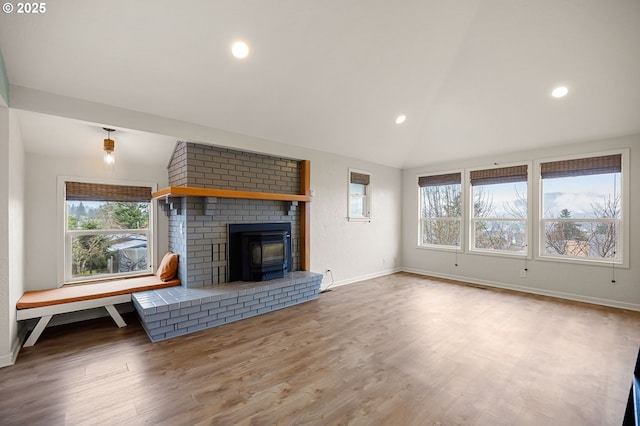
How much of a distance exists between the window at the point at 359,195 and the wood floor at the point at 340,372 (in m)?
2.32

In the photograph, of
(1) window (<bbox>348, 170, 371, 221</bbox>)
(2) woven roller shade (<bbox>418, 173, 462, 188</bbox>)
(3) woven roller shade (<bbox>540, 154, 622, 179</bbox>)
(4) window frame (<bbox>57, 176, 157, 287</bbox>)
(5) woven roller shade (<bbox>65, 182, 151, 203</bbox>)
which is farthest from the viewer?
(2) woven roller shade (<bbox>418, 173, 462, 188</bbox>)

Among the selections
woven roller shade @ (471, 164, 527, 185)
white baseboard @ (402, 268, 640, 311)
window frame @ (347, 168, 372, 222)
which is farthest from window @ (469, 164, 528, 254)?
window frame @ (347, 168, 372, 222)

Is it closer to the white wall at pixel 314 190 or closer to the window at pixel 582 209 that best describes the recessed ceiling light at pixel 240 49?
the white wall at pixel 314 190

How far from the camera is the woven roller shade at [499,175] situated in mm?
4938

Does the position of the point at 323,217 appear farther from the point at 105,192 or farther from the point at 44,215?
the point at 44,215

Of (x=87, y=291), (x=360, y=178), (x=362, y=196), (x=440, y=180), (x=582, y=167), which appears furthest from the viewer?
(x=440, y=180)

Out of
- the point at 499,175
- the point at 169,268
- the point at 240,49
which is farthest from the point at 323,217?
the point at 499,175

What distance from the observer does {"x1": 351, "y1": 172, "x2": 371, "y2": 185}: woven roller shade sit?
5.54 meters

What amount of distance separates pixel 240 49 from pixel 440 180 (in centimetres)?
467

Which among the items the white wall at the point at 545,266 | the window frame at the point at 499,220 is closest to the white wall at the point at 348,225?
the white wall at the point at 545,266

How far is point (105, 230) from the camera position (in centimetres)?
383

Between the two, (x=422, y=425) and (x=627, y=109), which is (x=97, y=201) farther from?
(x=627, y=109)

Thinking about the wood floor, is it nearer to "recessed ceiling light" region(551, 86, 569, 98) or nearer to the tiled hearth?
the tiled hearth

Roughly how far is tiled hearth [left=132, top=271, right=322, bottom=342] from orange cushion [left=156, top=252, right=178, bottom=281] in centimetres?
23
